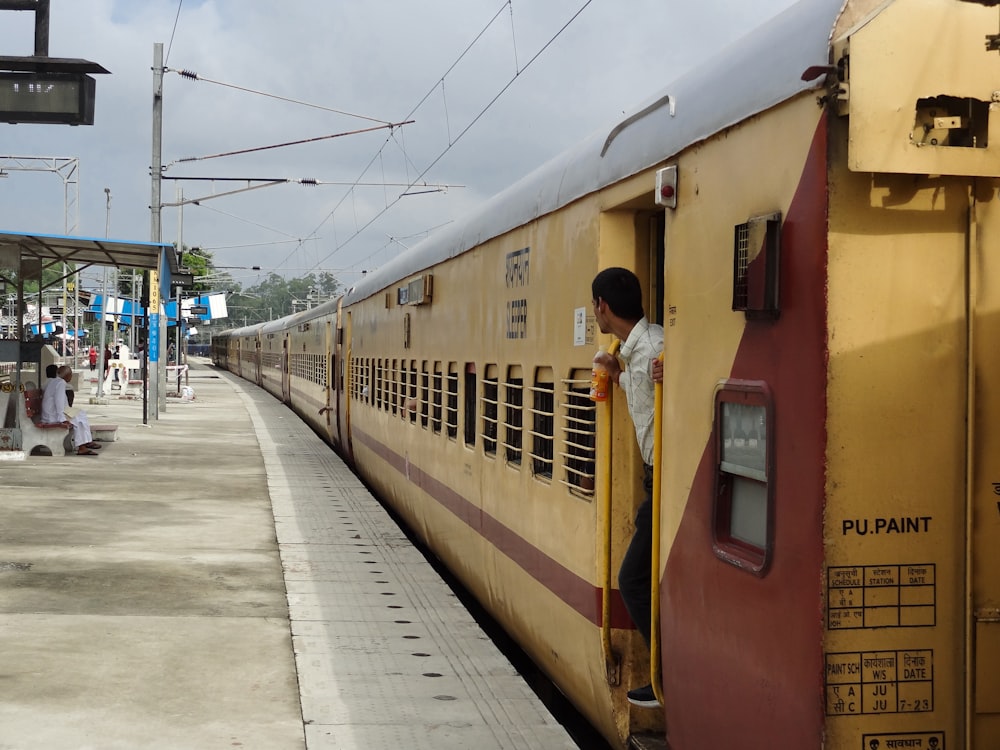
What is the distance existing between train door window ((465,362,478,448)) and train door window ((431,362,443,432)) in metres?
1.17

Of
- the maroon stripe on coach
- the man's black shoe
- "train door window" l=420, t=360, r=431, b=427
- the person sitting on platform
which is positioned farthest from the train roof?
the person sitting on platform

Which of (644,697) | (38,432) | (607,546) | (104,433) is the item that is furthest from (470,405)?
(104,433)

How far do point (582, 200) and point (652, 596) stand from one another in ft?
5.99

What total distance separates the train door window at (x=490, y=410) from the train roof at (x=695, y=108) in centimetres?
89

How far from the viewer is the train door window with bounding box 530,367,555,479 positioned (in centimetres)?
611

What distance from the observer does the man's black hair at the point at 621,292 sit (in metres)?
4.64

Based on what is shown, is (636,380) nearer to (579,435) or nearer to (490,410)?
(579,435)

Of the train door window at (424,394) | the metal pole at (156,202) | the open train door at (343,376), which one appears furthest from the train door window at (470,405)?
the metal pole at (156,202)

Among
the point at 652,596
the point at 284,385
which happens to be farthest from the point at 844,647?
the point at 284,385

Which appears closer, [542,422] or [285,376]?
[542,422]

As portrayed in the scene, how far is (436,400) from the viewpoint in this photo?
32.5 ft

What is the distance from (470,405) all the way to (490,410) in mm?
805

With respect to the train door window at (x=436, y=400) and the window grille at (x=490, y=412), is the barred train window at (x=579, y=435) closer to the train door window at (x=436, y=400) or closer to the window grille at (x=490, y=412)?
the window grille at (x=490, y=412)

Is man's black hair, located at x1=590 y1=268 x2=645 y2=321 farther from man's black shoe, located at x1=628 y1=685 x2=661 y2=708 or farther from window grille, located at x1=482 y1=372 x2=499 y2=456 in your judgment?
window grille, located at x1=482 y1=372 x2=499 y2=456
